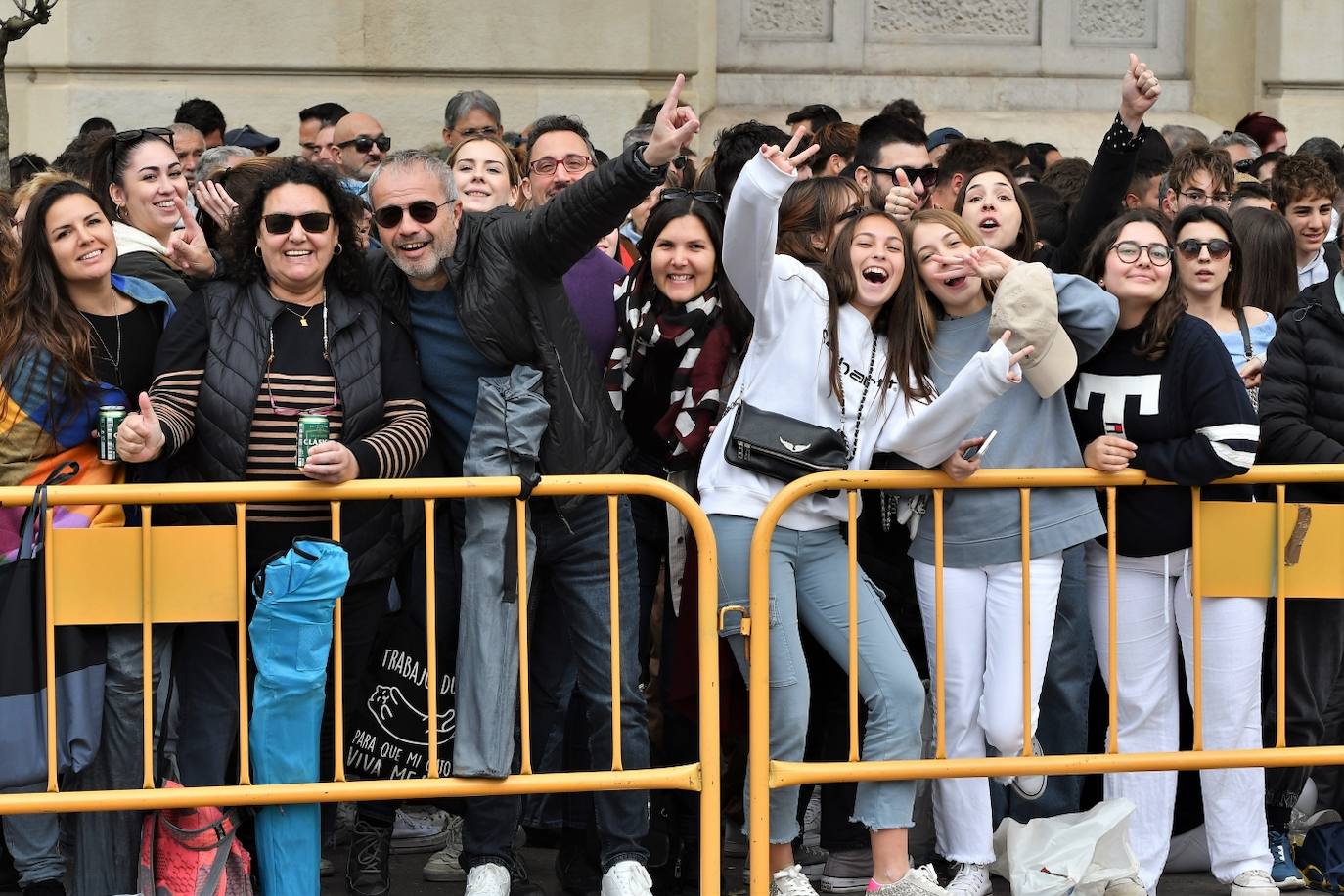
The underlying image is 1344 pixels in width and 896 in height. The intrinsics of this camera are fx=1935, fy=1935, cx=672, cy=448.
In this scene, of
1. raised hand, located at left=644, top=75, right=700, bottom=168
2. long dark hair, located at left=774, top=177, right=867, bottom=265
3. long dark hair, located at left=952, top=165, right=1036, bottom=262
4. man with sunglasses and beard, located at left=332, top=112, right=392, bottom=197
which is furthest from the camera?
man with sunglasses and beard, located at left=332, top=112, right=392, bottom=197

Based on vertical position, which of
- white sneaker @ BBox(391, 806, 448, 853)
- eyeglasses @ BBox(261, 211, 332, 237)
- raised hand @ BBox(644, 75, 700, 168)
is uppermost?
raised hand @ BBox(644, 75, 700, 168)

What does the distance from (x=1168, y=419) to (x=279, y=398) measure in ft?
8.91

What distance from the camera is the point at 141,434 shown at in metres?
5.54

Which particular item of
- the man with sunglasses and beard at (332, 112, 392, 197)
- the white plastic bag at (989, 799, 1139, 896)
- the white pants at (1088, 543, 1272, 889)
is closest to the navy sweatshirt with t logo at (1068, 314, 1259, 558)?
the white pants at (1088, 543, 1272, 889)

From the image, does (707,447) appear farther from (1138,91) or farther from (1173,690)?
(1138,91)

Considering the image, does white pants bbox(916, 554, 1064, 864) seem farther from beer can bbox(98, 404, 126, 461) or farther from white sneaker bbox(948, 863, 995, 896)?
beer can bbox(98, 404, 126, 461)

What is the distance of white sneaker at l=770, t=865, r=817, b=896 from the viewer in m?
5.93

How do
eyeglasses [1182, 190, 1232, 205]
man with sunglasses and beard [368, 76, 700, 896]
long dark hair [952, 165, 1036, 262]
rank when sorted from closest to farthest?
man with sunglasses and beard [368, 76, 700, 896]
long dark hair [952, 165, 1036, 262]
eyeglasses [1182, 190, 1232, 205]

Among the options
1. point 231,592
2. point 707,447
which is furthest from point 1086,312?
point 231,592

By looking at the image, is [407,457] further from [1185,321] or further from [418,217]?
[1185,321]

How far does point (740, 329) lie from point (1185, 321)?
1401 millimetres

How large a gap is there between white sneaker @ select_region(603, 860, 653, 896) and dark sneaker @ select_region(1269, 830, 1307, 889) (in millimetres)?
2028

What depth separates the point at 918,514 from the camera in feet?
19.9

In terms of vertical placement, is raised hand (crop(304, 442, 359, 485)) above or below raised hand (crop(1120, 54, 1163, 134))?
below
